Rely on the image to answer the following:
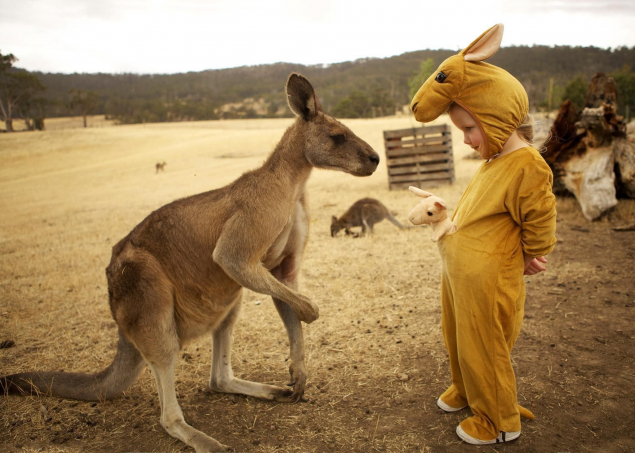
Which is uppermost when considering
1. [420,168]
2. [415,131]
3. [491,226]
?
[415,131]

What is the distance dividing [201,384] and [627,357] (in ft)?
11.2

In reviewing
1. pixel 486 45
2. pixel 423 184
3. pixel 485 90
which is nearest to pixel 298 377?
pixel 485 90

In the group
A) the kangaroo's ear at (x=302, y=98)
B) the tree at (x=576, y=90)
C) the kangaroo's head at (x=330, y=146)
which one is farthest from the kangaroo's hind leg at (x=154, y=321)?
the tree at (x=576, y=90)

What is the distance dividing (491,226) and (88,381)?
287 centimetres

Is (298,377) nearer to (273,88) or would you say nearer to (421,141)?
(421,141)

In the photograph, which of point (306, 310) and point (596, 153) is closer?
point (306, 310)

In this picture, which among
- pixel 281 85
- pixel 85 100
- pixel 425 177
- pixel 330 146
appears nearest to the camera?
pixel 330 146

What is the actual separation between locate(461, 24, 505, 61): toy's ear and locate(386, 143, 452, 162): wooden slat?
982cm

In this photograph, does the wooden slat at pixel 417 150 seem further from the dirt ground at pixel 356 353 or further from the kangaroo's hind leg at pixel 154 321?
the kangaroo's hind leg at pixel 154 321

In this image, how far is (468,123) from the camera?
2.37 meters

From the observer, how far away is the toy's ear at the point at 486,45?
7.29ft

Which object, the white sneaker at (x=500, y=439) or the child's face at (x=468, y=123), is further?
the white sneaker at (x=500, y=439)

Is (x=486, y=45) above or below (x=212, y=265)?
above

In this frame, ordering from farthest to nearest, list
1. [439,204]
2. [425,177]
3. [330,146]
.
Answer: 1. [425,177]
2. [330,146]
3. [439,204]
